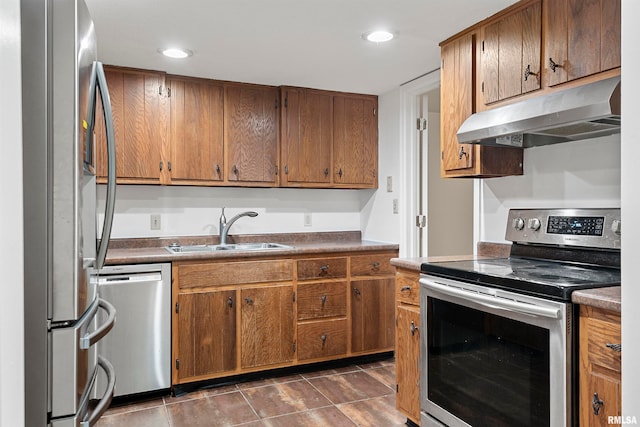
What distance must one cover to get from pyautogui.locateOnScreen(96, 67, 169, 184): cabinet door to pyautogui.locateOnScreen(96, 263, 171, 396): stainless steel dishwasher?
0.73 m

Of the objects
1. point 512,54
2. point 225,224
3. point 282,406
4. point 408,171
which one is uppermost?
point 512,54

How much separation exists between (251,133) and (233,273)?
1.10 meters

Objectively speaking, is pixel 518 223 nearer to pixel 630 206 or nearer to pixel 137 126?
pixel 630 206

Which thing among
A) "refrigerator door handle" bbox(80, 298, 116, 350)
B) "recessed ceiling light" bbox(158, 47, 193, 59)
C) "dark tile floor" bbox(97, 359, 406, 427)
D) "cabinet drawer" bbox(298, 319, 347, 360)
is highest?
"recessed ceiling light" bbox(158, 47, 193, 59)

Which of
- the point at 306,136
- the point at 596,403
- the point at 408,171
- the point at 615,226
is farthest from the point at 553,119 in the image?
the point at 306,136

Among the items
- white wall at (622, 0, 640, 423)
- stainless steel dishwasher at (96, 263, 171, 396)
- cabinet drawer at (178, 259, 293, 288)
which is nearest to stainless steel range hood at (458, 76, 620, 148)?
white wall at (622, 0, 640, 423)

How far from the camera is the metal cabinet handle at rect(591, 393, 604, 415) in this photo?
1437 mm

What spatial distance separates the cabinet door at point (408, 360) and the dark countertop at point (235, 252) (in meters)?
1.00

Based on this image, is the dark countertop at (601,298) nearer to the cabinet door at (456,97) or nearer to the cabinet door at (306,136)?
the cabinet door at (456,97)

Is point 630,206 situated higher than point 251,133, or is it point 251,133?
point 251,133

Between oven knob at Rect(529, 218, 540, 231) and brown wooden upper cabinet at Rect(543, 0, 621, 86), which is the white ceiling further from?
oven knob at Rect(529, 218, 540, 231)

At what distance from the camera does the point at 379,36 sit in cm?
255

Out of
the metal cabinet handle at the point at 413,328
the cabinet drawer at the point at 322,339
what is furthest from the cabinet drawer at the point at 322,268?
the metal cabinet handle at the point at 413,328

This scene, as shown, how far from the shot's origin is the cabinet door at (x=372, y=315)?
3398mm
